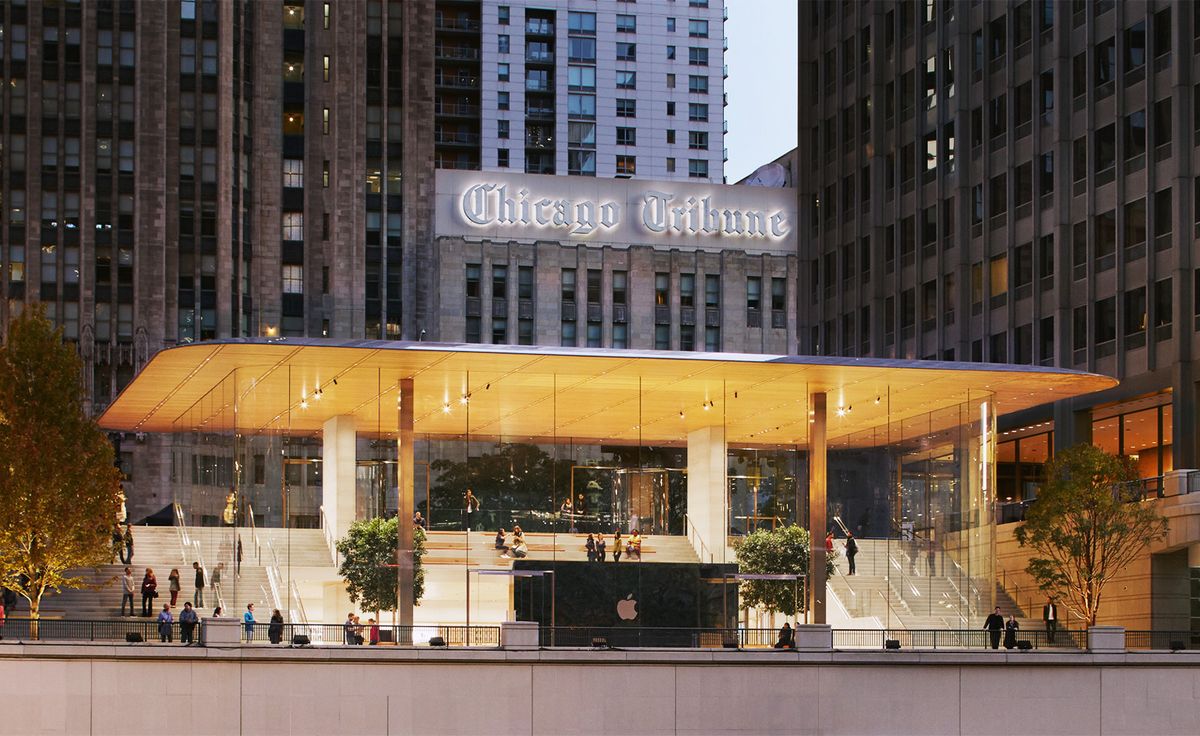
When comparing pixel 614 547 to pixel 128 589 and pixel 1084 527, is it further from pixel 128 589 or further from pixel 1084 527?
pixel 128 589

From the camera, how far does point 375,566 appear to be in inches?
1953

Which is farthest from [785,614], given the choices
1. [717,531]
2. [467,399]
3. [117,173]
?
[117,173]

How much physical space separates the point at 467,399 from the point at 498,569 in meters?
5.06

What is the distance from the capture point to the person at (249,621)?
43969mm

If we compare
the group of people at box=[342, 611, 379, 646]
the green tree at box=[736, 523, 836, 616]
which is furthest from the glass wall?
the group of people at box=[342, 611, 379, 646]

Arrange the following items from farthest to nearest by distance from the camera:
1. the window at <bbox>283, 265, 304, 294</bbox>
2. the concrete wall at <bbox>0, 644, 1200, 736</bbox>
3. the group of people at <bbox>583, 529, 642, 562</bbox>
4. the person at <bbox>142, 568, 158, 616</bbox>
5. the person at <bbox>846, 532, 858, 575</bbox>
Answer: the window at <bbox>283, 265, 304, 294</bbox> → the person at <bbox>142, 568, 158, 616</bbox> → the person at <bbox>846, 532, 858, 575</bbox> → the group of people at <bbox>583, 529, 642, 562</bbox> → the concrete wall at <bbox>0, 644, 1200, 736</bbox>

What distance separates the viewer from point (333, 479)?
52.7m

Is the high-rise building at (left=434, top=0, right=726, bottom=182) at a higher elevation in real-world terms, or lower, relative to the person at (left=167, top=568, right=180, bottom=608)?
higher

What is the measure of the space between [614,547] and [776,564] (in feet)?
15.5

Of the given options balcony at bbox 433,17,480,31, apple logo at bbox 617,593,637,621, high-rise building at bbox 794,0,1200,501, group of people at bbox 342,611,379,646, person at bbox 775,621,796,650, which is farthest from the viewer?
balcony at bbox 433,17,480,31

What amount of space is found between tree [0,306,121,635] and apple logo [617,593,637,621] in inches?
563

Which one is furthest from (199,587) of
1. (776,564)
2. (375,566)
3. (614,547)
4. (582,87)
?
(582,87)

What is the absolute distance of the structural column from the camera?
51.8 metres

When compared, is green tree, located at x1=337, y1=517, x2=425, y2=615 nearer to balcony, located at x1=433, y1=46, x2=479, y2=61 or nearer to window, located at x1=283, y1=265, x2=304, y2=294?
window, located at x1=283, y1=265, x2=304, y2=294
